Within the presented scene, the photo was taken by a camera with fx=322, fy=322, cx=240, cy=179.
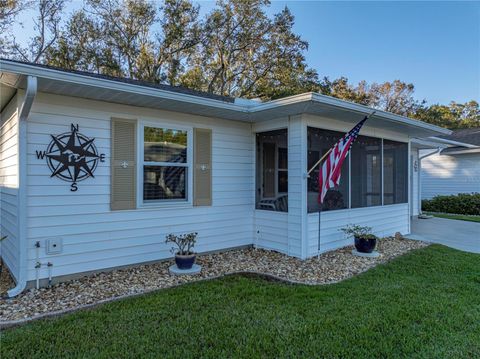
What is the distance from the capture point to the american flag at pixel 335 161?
4973mm

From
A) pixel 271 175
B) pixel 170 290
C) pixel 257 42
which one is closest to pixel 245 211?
pixel 271 175

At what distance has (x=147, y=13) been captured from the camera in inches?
623

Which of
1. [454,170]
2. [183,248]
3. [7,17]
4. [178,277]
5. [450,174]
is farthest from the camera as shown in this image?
[7,17]

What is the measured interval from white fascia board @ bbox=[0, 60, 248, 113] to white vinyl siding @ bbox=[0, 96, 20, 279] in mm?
Result: 960

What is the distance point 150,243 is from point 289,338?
293 centimetres

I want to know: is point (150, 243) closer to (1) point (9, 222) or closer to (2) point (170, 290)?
(2) point (170, 290)

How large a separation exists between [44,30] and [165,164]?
14621mm

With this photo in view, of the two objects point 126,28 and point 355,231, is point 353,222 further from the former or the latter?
point 126,28

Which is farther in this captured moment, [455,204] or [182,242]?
[455,204]

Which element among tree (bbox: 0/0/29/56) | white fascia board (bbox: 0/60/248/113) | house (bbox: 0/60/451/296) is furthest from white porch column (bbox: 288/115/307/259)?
tree (bbox: 0/0/29/56)

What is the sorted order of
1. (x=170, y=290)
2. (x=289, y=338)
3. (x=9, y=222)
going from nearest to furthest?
1. (x=289, y=338)
2. (x=170, y=290)
3. (x=9, y=222)

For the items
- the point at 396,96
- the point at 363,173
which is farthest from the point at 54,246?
the point at 396,96

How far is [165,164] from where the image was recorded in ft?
16.8

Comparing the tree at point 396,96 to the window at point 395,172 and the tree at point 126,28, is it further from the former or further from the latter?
the window at point 395,172
